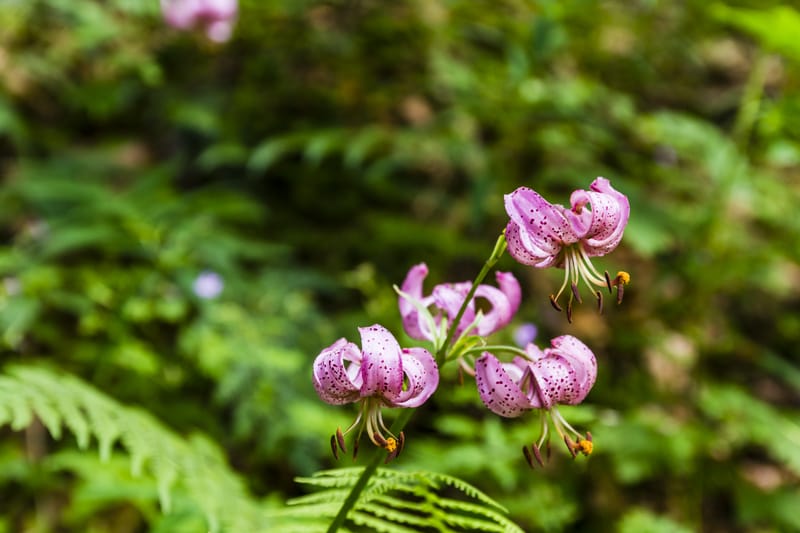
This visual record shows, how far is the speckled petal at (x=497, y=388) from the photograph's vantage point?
2.98 feet

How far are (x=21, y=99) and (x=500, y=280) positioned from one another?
4302mm

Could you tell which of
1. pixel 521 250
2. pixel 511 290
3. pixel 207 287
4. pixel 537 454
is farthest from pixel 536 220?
pixel 207 287

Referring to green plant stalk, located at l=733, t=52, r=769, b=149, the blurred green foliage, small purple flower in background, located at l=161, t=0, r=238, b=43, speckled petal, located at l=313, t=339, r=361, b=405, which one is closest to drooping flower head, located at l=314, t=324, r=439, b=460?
speckled petal, located at l=313, t=339, r=361, b=405

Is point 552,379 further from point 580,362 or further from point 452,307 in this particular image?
point 452,307

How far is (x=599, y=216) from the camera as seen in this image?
0.92m

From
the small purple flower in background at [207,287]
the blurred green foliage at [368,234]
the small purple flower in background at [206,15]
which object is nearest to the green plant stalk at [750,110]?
the blurred green foliage at [368,234]

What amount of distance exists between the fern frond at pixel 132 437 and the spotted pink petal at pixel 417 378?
0.44m

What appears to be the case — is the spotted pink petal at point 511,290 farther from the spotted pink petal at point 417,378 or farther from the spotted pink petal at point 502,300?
the spotted pink petal at point 417,378

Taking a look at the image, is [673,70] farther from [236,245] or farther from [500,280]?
[500,280]

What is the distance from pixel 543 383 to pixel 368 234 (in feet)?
9.79

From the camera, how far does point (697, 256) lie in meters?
2.81

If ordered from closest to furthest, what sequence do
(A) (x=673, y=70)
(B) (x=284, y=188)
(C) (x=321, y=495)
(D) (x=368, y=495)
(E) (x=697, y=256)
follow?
(D) (x=368, y=495) < (C) (x=321, y=495) < (E) (x=697, y=256) < (B) (x=284, y=188) < (A) (x=673, y=70)

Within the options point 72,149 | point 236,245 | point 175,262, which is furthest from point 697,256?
point 72,149

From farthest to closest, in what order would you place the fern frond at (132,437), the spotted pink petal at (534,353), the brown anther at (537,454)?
the fern frond at (132,437) < the spotted pink petal at (534,353) < the brown anther at (537,454)
